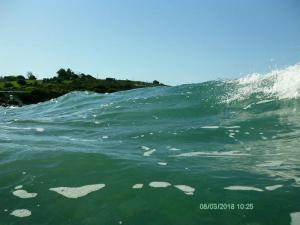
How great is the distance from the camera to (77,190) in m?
5.81

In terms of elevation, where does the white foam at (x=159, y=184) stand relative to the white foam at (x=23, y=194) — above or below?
above

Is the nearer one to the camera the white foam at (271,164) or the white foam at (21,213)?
the white foam at (21,213)

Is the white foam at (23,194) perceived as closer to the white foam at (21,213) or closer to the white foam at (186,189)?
the white foam at (21,213)

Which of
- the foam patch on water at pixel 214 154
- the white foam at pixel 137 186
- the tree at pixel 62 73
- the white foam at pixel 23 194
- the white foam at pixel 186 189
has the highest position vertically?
the tree at pixel 62 73

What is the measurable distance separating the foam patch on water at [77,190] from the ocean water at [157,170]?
0.02m

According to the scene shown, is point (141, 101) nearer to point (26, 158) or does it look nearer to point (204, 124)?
point (204, 124)

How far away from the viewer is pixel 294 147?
316 inches

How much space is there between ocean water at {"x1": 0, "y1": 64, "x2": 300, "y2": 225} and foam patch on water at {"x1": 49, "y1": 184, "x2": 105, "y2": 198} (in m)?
0.02

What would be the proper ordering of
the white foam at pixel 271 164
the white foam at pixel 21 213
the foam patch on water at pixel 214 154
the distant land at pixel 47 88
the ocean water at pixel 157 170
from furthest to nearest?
the distant land at pixel 47 88
the foam patch on water at pixel 214 154
the white foam at pixel 271 164
the white foam at pixel 21 213
the ocean water at pixel 157 170

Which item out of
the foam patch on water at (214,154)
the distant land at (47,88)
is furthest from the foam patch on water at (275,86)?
the distant land at (47,88)

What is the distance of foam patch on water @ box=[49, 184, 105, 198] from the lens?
5625 mm

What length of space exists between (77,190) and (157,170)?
1.44m

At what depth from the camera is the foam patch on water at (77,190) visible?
562cm

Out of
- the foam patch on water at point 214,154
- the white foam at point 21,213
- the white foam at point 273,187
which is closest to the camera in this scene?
the white foam at point 21,213
